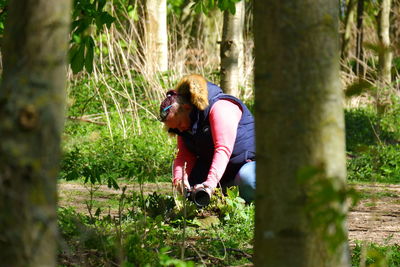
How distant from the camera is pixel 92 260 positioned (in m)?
3.30

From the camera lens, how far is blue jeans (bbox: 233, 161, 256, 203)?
→ 17.4 ft

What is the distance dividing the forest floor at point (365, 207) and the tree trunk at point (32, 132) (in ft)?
6.47

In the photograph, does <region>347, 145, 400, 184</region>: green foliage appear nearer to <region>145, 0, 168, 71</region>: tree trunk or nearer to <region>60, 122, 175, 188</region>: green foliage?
<region>60, 122, 175, 188</region>: green foliage

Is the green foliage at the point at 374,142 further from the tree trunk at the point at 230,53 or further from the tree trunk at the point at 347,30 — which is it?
the tree trunk at the point at 347,30

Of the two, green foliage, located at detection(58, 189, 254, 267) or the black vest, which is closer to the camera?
green foliage, located at detection(58, 189, 254, 267)

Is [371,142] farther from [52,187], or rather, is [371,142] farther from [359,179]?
[52,187]

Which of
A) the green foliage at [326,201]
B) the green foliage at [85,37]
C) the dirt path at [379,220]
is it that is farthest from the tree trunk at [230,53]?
the green foliage at [326,201]

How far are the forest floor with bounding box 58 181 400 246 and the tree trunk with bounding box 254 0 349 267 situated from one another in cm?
166

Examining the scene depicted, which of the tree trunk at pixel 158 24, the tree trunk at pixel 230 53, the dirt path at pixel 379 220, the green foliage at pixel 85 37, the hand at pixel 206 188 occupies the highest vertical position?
the tree trunk at pixel 158 24

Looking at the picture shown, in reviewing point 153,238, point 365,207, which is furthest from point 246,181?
point 153,238

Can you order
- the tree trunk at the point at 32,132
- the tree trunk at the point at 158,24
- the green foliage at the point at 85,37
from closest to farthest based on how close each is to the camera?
the tree trunk at the point at 32,132
the green foliage at the point at 85,37
the tree trunk at the point at 158,24

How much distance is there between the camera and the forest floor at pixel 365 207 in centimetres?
457

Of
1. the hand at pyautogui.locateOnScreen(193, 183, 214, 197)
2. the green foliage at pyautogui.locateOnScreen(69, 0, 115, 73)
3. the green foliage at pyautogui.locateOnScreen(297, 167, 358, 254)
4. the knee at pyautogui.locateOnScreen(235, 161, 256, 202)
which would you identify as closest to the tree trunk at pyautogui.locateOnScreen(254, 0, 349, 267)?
the green foliage at pyautogui.locateOnScreen(297, 167, 358, 254)

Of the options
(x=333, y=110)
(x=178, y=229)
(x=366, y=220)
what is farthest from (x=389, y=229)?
(x=333, y=110)
